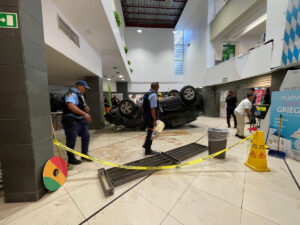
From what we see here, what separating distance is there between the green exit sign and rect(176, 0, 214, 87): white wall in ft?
30.4

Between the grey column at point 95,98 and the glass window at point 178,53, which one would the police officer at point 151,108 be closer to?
the grey column at point 95,98

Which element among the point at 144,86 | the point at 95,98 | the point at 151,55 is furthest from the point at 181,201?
the point at 151,55

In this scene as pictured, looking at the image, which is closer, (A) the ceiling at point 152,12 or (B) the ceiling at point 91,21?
(B) the ceiling at point 91,21

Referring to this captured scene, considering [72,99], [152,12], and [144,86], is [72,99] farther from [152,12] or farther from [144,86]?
[152,12]

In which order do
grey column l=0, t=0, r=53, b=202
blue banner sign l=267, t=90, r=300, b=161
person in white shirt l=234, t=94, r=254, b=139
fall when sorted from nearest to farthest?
grey column l=0, t=0, r=53, b=202, blue banner sign l=267, t=90, r=300, b=161, person in white shirt l=234, t=94, r=254, b=139

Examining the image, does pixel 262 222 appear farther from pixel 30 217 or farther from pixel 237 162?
pixel 30 217

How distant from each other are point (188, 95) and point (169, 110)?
97 cm

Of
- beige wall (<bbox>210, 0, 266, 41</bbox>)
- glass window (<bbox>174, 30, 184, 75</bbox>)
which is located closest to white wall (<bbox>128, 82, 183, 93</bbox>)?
glass window (<bbox>174, 30, 184, 75</bbox>)

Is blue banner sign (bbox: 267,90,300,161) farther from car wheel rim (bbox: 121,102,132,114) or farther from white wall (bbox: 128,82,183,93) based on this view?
white wall (bbox: 128,82,183,93)

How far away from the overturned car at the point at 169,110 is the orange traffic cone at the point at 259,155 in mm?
3029

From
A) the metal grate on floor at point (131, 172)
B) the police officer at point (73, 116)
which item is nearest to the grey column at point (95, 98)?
the police officer at point (73, 116)

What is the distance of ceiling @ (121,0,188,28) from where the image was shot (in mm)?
10742

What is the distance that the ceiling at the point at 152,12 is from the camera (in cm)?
1074

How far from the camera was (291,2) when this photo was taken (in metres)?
3.21
